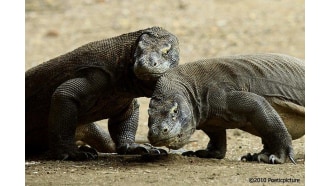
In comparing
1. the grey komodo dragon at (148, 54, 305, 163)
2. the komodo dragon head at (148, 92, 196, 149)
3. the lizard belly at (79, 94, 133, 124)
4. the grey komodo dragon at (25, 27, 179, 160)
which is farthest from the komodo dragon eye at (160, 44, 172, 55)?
the lizard belly at (79, 94, 133, 124)

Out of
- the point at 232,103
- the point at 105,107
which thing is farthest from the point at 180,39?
the point at 232,103

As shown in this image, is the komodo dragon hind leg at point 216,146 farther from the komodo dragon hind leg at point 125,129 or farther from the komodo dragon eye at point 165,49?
the komodo dragon eye at point 165,49

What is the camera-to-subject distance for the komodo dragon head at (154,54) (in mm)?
6180

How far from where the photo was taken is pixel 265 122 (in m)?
6.31

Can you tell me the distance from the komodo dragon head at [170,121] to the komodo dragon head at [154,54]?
29cm

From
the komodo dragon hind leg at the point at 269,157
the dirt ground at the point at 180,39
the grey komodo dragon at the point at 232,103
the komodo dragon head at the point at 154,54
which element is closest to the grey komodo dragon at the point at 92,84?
the komodo dragon head at the point at 154,54

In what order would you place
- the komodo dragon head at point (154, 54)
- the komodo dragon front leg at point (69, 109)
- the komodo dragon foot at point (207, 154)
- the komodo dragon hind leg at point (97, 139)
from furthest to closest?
the komodo dragon hind leg at point (97, 139), the komodo dragon foot at point (207, 154), the komodo dragon front leg at point (69, 109), the komodo dragon head at point (154, 54)

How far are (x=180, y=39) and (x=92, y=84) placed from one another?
7094mm

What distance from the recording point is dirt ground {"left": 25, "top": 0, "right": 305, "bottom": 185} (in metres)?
5.62

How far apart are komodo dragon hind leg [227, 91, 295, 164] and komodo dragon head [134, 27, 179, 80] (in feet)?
1.75

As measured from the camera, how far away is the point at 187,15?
50.0 feet

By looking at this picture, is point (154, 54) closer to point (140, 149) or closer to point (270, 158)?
point (140, 149)
